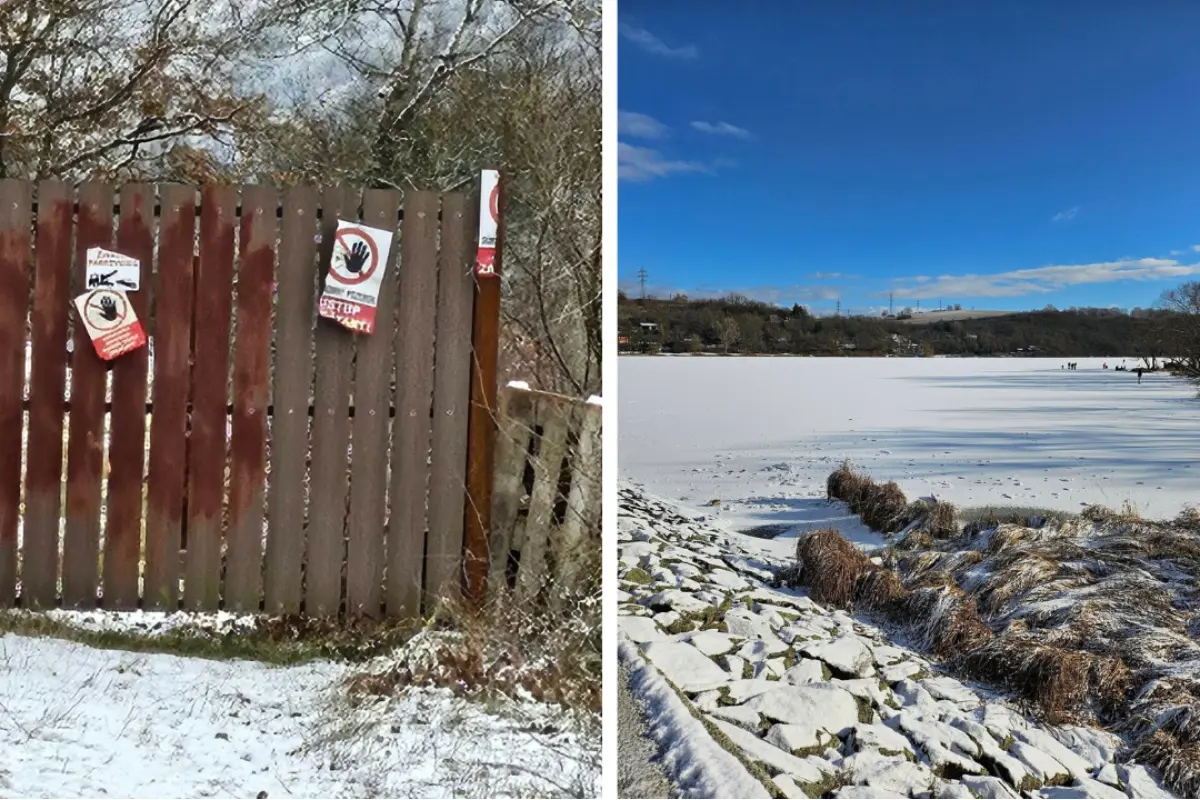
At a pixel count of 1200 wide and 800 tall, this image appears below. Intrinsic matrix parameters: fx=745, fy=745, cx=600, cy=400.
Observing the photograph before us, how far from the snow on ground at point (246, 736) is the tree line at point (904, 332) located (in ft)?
6.03

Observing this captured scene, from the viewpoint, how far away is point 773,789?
1790 millimetres

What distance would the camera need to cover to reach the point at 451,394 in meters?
2.31

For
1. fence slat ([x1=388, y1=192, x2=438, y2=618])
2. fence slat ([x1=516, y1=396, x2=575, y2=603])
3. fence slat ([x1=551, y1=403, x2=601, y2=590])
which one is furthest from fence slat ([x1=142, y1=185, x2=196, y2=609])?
fence slat ([x1=551, y1=403, x2=601, y2=590])

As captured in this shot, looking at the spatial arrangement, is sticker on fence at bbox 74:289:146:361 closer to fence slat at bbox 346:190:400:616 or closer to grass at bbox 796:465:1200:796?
fence slat at bbox 346:190:400:616

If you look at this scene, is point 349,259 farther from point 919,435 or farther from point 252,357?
point 919,435

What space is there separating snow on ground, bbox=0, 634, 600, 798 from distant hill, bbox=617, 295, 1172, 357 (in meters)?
1.76

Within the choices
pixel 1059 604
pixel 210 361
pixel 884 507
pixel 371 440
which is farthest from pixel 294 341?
pixel 884 507

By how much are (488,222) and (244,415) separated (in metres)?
0.94

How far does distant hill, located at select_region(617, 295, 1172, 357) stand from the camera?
11.0 ft

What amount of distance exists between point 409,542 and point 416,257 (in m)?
0.88

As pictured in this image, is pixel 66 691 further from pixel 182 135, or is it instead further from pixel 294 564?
pixel 182 135

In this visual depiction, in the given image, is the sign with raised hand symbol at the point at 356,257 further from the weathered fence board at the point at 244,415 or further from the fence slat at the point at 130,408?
the fence slat at the point at 130,408

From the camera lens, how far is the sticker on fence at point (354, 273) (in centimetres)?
224

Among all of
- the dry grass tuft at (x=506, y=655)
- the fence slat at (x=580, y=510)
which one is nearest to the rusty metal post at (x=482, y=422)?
the dry grass tuft at (x=506, y=655)
